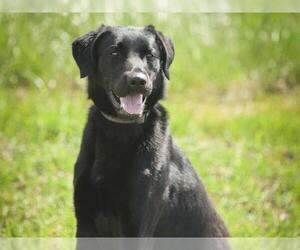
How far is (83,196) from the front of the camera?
372 centimetres

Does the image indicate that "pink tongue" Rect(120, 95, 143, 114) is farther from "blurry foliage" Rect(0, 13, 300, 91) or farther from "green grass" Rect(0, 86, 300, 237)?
"blurry foliage" Rect(0, 13, 300, 91)

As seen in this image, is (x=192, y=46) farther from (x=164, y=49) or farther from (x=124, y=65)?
(x=124, y=65)

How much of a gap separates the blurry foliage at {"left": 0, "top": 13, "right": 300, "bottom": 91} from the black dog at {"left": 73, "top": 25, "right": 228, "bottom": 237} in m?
3.30

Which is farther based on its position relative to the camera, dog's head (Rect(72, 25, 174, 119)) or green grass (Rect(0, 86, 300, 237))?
green grass (Rect(0, 86, 300, 237))

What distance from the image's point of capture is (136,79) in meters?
3.64

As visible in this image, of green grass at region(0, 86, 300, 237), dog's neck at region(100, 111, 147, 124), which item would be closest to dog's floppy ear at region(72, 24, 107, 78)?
dog's neck at region(100, 111, 147, 124)

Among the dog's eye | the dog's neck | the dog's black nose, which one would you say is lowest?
the dog's neck

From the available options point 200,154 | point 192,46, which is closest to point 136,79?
point 200,154

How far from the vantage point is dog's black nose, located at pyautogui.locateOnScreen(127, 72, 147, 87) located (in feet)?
11.9

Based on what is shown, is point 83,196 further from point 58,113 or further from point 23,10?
point 23,10

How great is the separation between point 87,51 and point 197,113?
11.4 feet

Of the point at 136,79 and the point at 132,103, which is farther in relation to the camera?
the point at 132,103

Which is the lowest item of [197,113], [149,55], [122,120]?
[197,113]

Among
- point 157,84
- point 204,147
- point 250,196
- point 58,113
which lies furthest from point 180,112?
point 157,84
